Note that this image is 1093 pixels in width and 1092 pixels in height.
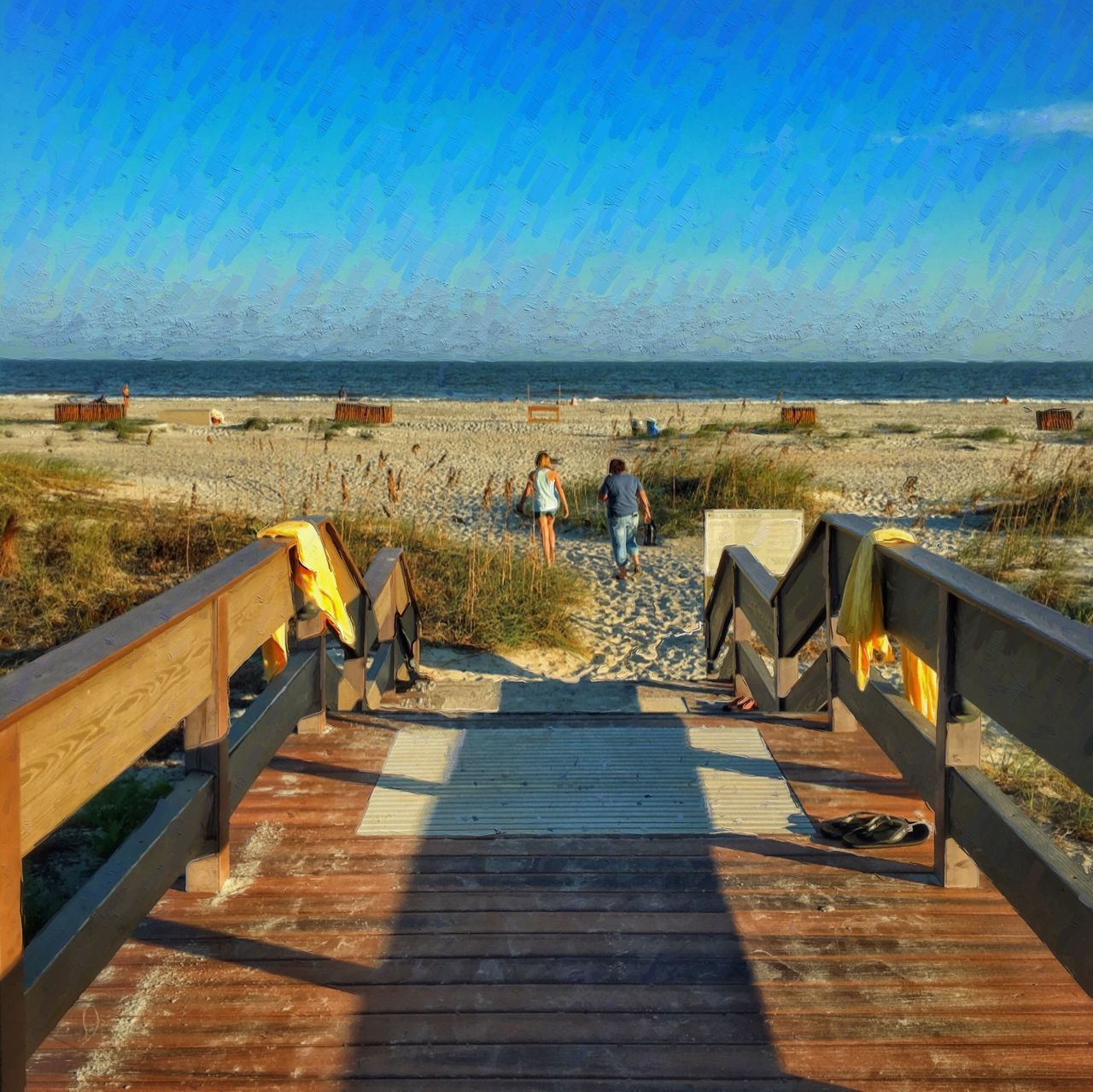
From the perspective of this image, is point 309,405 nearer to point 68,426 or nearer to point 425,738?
point 68,426

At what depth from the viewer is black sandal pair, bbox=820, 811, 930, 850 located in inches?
146

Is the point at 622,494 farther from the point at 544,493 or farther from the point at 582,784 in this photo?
the point at 582,784

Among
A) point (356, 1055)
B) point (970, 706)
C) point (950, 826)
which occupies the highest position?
point (970, 706)

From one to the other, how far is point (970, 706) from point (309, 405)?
4620cm

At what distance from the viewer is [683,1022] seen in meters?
2.70

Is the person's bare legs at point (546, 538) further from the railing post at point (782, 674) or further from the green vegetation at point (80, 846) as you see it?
the green vegetation at point (80, 846)

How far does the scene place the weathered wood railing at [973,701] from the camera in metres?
2.40

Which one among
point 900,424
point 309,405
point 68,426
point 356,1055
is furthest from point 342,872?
point 309,405

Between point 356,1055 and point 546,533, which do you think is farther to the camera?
point 546,533

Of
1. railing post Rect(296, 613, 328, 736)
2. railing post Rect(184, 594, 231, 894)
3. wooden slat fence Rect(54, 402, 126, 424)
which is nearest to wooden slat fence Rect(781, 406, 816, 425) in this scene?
wooden slat fence Rect(54, 402, 126, 424)

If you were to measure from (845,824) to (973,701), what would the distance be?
984 millimetres

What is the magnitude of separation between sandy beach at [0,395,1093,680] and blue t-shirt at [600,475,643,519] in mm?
809

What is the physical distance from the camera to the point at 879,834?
372 cm

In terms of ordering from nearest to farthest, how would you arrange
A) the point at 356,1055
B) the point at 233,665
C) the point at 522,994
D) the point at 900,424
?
the point at 356,1055 → the point at 522,994 → the point at 233,665 → the point at 900,424
